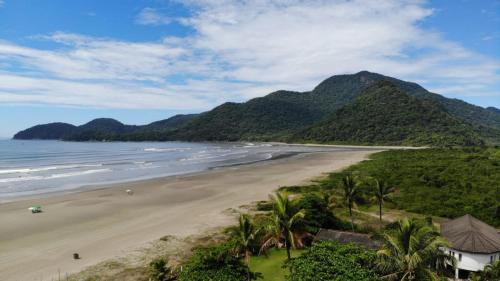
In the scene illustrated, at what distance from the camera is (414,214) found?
46531 millimetres

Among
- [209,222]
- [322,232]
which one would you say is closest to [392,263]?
[322,232]

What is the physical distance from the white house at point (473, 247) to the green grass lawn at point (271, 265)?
467 inches

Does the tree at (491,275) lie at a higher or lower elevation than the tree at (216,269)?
lower

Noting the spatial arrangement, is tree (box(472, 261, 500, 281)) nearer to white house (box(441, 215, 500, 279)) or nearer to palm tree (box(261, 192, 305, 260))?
white house (box(441, 215, 500, 279))

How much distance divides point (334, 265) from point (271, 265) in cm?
1076

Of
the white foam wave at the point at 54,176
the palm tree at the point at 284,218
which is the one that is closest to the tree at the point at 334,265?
the palm tree at the point at 284,218

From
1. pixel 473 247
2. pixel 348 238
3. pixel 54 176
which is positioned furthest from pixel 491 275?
pixel 54 176

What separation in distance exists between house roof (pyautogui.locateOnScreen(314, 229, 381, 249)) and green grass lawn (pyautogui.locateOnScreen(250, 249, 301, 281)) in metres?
2.54

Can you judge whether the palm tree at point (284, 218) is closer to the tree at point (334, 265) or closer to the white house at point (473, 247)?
the tree at point (334, 265)

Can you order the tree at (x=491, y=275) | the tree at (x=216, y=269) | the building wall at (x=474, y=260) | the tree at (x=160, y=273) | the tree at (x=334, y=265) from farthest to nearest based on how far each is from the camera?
the tree at (x=160, y=273)
the building wall at (x=474, y=260)
the tree at (x=491, y=275)
the tree at (x=216, y=269)
the tree at (x=334, y=265)

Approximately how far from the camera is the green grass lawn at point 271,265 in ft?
86.6

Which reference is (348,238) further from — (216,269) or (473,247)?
(216,269)

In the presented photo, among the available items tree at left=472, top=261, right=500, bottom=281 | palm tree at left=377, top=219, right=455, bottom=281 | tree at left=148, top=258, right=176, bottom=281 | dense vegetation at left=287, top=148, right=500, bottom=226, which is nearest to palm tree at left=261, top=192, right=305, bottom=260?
palm tree at left=377, top=219, right=455, bottom=281

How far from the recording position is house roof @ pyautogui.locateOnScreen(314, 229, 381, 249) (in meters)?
28.6
